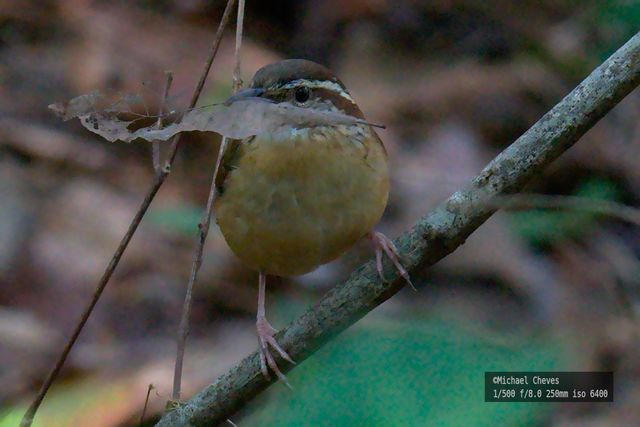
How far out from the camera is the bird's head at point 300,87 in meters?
2.65

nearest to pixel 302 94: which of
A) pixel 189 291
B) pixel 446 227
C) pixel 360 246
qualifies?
pixel 189 291

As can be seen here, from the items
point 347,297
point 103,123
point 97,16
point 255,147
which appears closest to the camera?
point 103,123

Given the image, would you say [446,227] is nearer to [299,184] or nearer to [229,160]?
[299,184]

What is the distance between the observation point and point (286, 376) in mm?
2398

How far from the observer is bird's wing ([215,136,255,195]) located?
272 centimetres

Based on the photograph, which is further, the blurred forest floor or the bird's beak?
the blurred forest floor

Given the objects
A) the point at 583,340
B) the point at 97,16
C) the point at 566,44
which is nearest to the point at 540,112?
the point at 566,44

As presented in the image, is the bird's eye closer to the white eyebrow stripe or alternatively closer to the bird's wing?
the white eyebrow stripe

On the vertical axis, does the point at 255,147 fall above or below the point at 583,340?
above

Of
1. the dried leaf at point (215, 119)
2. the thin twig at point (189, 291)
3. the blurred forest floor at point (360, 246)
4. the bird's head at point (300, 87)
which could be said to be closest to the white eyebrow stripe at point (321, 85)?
the bird's head at point (300, 87)

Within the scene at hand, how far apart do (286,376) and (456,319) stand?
72cm

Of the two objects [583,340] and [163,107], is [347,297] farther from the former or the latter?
[583,340]

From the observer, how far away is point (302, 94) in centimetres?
276

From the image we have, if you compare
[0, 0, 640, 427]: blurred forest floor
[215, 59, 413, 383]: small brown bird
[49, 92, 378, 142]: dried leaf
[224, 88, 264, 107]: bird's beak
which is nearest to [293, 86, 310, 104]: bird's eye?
[215, 59, 413, 383]: small brown bird
